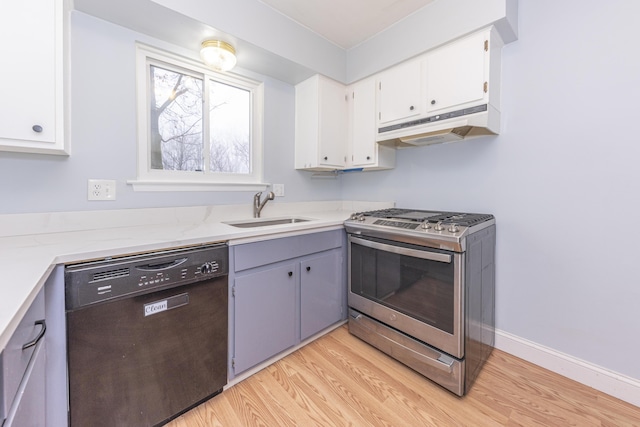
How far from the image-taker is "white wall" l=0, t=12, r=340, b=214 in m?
1.37

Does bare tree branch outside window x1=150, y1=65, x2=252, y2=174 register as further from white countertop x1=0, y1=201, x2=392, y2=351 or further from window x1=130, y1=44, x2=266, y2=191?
white countertop x1=0, y1=201, x2=392, y2=351

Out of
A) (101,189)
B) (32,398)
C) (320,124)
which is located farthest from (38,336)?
(320,124)

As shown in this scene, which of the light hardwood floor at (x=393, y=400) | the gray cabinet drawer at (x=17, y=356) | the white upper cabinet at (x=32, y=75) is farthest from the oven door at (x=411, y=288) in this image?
the white upper cabinet at (x=32, y=75)

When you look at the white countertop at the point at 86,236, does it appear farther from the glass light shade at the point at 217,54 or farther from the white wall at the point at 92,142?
the glass light shade at the point at 217,54

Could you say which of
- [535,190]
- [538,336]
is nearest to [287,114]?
[535,190]

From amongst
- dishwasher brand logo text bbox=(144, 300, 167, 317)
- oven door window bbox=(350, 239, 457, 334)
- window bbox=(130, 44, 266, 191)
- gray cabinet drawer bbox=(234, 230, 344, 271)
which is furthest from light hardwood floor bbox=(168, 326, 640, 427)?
window bbox=(130, 44, 266, 191)

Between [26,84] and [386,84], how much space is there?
2178 millimetres

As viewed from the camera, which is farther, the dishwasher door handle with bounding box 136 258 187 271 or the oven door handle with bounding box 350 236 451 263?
the oven door handle with bounding box 350 236 451 263

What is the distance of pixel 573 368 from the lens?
1.59 m

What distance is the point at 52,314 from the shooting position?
99 cm

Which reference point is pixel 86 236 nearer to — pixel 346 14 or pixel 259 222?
pixel 259 222

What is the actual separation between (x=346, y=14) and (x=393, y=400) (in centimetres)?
264

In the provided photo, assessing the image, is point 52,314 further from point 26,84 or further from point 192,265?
point 26,84

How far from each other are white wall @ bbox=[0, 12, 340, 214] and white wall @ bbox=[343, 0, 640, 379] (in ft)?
7.59
